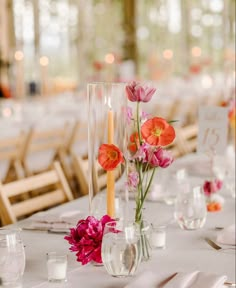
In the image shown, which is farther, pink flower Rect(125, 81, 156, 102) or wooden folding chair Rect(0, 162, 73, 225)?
wooden folding chair Rect(0, 162, 73, 225)

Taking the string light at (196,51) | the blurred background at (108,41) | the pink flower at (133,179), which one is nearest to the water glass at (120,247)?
the pink flower at (133,179)

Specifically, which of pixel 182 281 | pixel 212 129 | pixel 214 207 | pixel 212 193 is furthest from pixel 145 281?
pixel 212 129

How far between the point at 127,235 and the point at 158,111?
226 inches

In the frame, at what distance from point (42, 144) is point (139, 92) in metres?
3.63

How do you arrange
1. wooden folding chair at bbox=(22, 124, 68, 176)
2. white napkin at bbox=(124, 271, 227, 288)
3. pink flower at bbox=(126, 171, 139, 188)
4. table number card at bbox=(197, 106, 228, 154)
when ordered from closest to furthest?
white napkin at bbox=(124, 271, 227, 288) → pink flower at bbox=(126, 171, 139, 188) → table number card at bbox=(197, 106, 228, 154) → wooden folding chair at bbox=(22, 124, 68, 176)

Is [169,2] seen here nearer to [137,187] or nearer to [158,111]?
[158,111]

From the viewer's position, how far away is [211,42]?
1350 centimetres

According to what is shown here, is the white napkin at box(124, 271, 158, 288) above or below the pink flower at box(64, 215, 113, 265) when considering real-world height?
below

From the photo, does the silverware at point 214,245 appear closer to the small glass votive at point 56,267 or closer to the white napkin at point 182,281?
the white napkin at point 182,281

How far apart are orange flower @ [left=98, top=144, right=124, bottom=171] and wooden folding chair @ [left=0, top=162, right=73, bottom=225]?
3.18 feet

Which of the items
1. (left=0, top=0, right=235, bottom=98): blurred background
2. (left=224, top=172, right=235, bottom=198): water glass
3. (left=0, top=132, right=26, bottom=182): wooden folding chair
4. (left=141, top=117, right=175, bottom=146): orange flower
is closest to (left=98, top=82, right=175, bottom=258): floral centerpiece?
(left=141, top=117, right=175, bottom=146): orange flower

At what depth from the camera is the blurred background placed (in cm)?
1071

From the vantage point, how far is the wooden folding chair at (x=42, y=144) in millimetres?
5418

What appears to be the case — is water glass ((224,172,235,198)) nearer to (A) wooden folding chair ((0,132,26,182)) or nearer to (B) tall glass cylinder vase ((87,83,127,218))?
(B) tall glass cylinder vase ((87,83,127,218))
